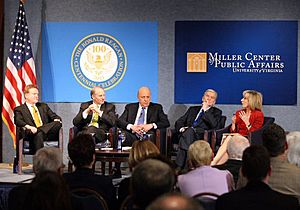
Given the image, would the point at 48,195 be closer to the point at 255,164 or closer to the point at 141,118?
the point at 255,164

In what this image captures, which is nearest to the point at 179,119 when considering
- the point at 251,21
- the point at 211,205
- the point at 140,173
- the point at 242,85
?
the point at 242,85

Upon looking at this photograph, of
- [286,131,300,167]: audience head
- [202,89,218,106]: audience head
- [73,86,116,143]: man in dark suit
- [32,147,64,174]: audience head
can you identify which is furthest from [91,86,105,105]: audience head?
[32,147,64,174]: audience head

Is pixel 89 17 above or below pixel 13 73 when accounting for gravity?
above

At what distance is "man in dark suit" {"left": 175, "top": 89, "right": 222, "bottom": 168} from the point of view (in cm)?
837

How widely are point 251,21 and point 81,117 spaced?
2775 mm

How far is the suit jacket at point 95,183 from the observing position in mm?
4199

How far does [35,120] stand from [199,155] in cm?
453

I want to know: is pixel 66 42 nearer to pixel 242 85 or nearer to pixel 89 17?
pixel 89 17

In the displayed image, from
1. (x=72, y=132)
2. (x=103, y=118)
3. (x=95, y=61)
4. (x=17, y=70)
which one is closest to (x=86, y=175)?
(x=72, y=132)

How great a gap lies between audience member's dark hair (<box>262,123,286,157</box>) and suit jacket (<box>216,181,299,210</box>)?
42.0 inches

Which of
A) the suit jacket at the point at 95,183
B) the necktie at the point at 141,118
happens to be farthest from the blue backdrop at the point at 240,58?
the suit jacket at the point at 95,183

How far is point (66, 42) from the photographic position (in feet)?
31.5

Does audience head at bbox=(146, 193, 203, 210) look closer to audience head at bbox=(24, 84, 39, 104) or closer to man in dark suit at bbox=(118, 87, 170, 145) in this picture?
man in dark suit at bbox=(118, 87, 170, 145)

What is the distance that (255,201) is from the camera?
140 inches
